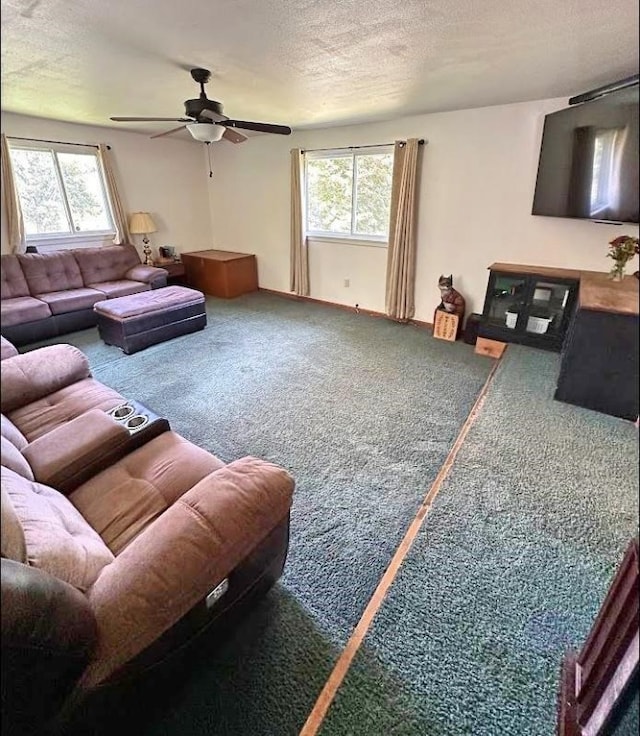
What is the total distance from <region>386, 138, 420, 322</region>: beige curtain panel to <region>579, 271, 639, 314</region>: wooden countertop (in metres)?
3.46

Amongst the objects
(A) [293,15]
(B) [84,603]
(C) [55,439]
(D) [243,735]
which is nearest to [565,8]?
(A) [293,15]

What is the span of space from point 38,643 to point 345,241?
4.50m

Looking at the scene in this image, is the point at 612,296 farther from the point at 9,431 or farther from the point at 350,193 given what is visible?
the point at 350,193

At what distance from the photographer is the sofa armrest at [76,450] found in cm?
134

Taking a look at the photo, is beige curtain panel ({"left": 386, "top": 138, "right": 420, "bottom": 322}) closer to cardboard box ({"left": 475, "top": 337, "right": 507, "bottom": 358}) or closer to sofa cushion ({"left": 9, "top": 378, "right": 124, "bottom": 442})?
cardboard box ({"left": 475, "top": 337, "right": 507, "bottom": 358})

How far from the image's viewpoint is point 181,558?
0.92 metres

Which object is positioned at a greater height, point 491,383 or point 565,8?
point 565,8

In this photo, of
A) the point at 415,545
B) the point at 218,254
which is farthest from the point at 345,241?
the point at 415,545

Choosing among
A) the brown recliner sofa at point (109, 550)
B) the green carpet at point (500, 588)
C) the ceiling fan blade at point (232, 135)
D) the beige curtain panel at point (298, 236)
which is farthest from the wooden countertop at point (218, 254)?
the green carpet at point (500, 588)

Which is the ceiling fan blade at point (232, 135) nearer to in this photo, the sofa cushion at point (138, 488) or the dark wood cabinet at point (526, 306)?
the sofa cushion at point (138, 488)

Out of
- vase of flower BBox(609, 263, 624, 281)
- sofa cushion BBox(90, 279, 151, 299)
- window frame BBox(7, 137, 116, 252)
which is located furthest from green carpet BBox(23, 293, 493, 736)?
vase of flower BBox(609, 263, 624, 281)

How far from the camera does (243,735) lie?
1.01 meters

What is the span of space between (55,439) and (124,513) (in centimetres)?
46

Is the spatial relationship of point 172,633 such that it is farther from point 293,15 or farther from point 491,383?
point 491,383
